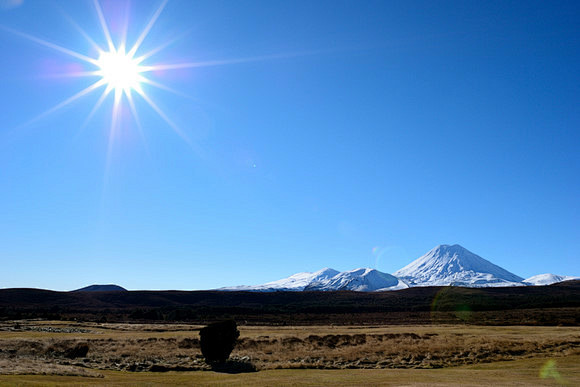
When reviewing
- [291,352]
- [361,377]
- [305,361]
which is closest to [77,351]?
[291,352]

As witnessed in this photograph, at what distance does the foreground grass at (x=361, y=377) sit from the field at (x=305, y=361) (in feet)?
0.22

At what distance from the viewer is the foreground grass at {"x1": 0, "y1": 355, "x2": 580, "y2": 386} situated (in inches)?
1150

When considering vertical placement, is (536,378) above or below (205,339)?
below

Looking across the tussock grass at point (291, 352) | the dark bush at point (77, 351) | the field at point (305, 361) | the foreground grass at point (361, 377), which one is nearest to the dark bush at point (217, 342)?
the field at point (305, 361)

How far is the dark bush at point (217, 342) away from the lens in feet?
146

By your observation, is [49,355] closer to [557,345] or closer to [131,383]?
[131,383]

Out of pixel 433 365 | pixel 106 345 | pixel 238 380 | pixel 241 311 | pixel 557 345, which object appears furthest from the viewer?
pixel 241 311

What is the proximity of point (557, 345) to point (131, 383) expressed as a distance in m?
44.3

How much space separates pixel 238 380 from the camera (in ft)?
108

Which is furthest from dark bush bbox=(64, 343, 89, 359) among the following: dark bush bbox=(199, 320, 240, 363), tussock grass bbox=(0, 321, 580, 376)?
dark bush bbox=(199, 320, 240, 363)

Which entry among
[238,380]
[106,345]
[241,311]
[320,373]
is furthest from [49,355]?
[241,311]

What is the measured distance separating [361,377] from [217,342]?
54.9 feet

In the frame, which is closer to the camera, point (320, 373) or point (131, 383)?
point (131, 383)

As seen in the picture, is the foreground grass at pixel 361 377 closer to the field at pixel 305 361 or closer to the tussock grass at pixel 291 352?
the field at pixel 305 361
